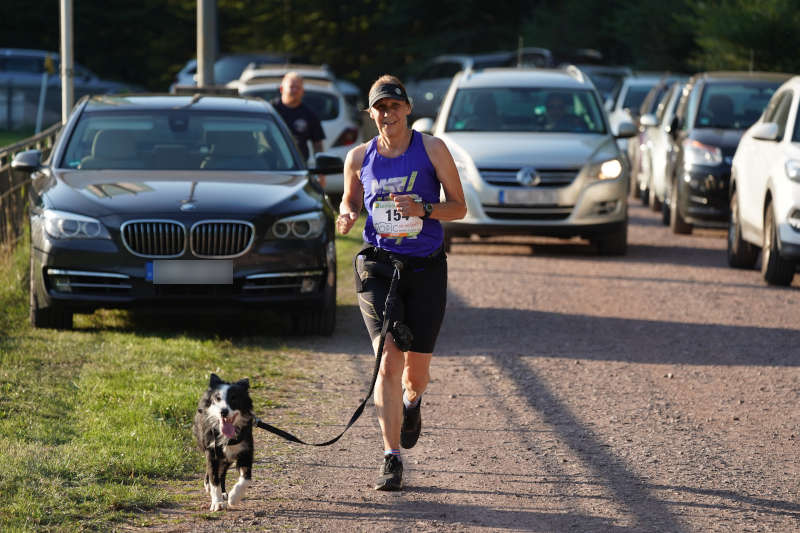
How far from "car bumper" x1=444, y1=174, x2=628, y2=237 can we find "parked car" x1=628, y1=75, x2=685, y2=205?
4313mm

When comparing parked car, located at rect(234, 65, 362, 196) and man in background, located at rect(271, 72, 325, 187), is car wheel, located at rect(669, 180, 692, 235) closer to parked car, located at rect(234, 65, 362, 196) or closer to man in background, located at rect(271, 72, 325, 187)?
parked car, located at rect(234, 65, 362, 196)

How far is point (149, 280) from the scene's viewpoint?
964 cm

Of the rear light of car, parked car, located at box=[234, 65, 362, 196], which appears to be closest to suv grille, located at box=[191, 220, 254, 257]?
parked car, located at box=[234, 65, 362, 196]

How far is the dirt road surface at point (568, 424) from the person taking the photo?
6051mm

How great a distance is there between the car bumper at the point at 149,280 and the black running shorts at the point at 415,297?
11.0 ft

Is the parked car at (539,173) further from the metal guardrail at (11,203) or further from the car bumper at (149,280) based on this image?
the car bumper at (149,280)

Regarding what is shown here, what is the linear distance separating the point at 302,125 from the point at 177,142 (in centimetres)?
380

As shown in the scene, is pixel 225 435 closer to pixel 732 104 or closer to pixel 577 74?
pixel 577 74

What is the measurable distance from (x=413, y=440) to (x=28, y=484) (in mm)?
1622

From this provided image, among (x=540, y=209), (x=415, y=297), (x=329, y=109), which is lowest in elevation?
(x=329, y=109)

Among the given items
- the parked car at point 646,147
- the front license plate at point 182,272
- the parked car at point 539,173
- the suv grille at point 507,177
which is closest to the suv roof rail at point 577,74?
the parked car at point 539,173

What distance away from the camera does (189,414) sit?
775 centimetres

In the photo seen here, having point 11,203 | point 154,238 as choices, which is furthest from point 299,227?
point 11,203

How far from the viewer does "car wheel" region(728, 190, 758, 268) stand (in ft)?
47.4
